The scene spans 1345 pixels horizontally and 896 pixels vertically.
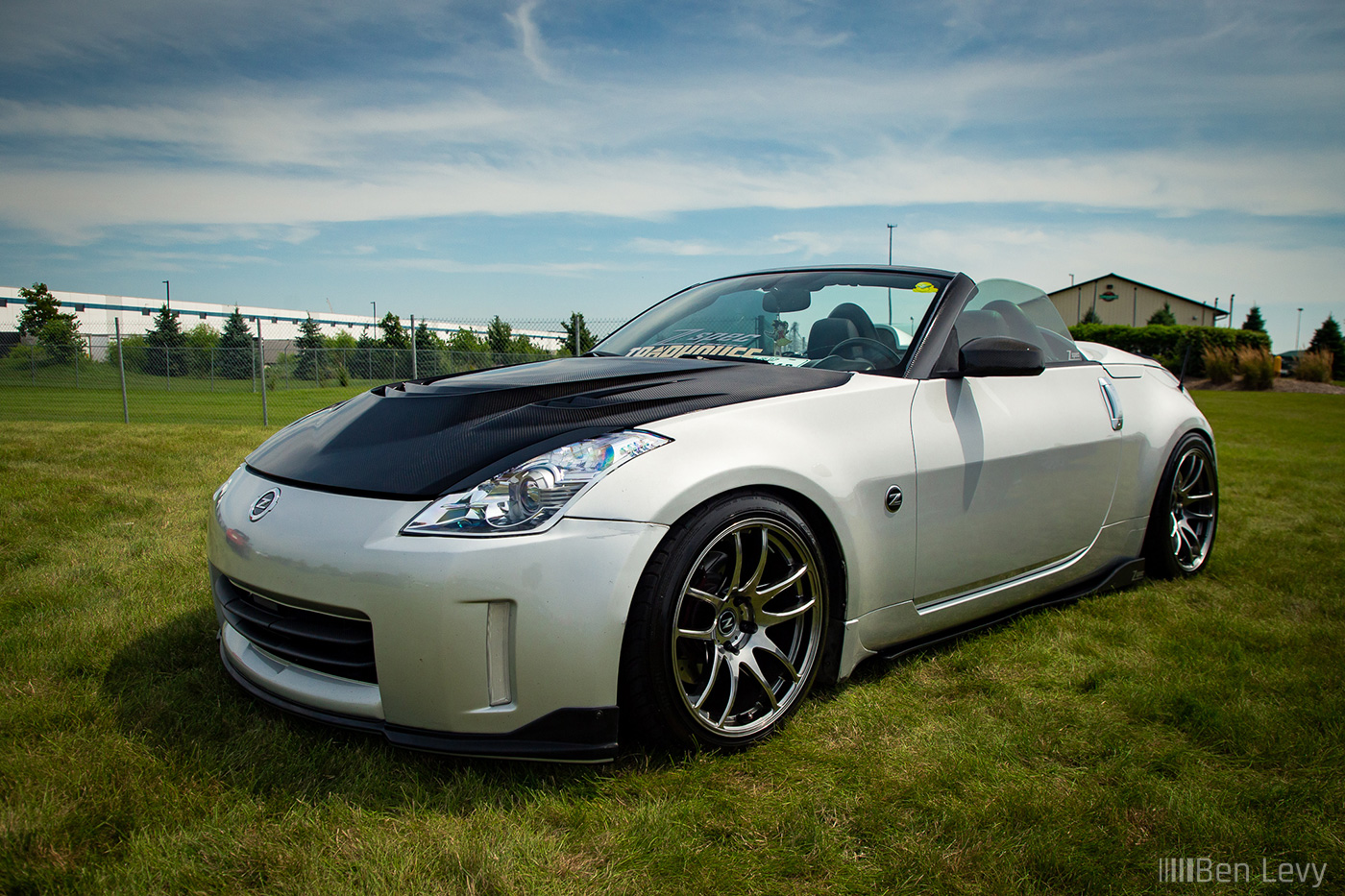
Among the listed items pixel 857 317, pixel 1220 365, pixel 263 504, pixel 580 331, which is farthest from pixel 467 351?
pixel 1220 365

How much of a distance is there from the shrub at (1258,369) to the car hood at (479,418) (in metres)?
26.4

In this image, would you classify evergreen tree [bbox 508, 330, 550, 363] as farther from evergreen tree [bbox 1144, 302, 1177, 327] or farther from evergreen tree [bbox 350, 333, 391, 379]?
evergreen tree [bbox 1144, 302, 1177, 327]

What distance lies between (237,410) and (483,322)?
16.2 feet

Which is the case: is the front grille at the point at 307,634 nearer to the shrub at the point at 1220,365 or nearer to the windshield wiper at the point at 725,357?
the windshield wiper at the point at 725,357

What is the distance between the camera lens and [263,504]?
85.0 inches

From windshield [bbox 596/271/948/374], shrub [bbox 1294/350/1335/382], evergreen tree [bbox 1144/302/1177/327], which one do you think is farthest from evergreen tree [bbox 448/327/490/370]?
evergreen tree [bbox 1144/302/1177/327]

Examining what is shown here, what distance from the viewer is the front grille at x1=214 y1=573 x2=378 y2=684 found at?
1925 millimetres

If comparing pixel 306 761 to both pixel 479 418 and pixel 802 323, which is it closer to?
pixel 479 418

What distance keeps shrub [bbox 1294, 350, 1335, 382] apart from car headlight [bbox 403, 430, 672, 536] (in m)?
30.3

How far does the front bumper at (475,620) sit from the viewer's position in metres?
1.82

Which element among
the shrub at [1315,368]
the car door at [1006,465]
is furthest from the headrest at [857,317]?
the shrub at [1315,368]

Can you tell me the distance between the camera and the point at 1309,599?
3.62 meters

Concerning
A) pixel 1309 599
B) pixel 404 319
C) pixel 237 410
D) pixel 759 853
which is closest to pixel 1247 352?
pixel 404 319

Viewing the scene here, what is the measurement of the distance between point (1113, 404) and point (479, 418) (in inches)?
101
